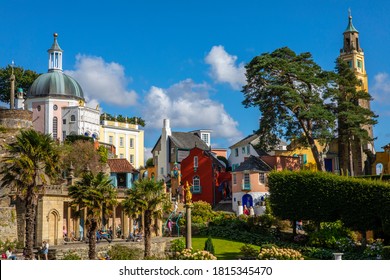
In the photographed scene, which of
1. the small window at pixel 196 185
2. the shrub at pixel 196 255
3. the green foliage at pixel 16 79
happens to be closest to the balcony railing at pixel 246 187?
the small window at pixel 196 185

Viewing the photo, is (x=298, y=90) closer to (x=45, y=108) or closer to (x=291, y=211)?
(x=291, y=211)

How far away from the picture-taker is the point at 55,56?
91.5 meters

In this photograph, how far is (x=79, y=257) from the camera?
43094 millimetres

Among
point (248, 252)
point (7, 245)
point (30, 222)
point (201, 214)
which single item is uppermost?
point (201, 214)

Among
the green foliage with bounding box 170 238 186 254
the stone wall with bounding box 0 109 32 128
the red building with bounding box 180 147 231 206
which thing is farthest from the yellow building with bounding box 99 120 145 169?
the green foliage with bounding box 170 238 186 254

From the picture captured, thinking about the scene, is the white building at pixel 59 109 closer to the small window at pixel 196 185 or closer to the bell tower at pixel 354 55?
the small window at pixel 196 185

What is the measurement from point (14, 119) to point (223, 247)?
26.1 meters

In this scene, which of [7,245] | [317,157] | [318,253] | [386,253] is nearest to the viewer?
[7,245]

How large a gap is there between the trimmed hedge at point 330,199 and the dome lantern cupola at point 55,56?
148 feet

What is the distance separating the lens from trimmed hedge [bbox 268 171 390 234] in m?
51.2

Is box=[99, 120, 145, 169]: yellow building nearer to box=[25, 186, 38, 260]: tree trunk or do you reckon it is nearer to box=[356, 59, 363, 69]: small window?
box=[356, 59, 363, 69]: small window

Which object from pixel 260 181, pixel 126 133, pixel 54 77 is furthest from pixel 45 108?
pixel 260 181

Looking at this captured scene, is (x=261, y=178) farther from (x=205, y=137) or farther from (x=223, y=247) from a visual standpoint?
(x=205, y=137)

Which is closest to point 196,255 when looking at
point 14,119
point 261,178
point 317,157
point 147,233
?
point 147,233
